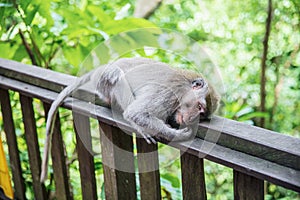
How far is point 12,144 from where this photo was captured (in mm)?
1766

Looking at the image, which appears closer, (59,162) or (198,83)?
(198,83)

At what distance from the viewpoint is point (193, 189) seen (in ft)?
3.78

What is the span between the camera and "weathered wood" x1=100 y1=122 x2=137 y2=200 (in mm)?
1311

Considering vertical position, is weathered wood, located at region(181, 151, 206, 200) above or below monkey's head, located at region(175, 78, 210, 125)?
below

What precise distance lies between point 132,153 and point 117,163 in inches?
2.1

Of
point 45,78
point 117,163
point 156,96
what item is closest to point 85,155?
point 117,163

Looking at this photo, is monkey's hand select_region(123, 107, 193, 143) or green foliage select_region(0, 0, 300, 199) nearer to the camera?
monkey's hand select_region(123, 107, 193, 143)

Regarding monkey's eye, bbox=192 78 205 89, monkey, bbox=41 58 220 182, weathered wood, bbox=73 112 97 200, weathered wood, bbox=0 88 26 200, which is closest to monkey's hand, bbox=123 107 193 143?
monkey, bbox=41 58 220 182

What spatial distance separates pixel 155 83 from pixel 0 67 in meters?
0.74

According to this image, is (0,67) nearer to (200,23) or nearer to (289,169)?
(289,169)

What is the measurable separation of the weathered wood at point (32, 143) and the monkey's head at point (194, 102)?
69 cm

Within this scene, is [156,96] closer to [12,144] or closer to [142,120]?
[142,120]

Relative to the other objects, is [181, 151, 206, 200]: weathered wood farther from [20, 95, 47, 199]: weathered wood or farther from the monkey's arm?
[20, 95, 47, 199]: weathered wood

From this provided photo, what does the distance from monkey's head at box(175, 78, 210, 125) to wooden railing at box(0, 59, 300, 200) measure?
0.11 feet
